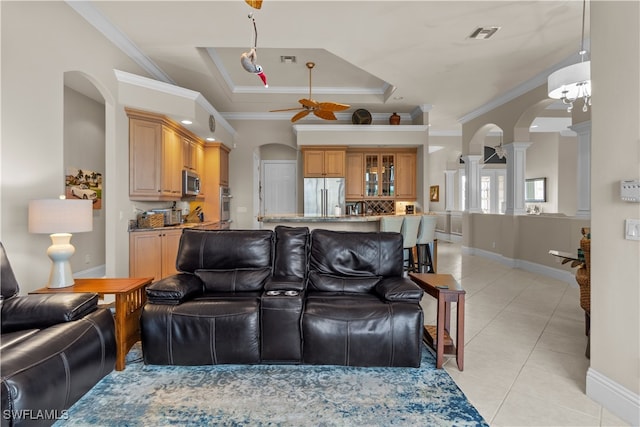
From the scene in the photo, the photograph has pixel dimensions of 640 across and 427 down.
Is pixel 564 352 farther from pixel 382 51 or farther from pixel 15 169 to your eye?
pixel 15 169

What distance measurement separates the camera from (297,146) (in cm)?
730

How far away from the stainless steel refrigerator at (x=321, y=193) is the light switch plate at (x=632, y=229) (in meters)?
5.39

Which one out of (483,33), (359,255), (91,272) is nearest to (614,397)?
(359,255)

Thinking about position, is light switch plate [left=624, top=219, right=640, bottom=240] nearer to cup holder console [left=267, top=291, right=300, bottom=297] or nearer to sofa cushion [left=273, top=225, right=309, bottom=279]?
cup holder console [left=267, top=291, right=300, bottom=297]

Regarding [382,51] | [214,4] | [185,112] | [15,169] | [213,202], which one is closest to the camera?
[15,169]

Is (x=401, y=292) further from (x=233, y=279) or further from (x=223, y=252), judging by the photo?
(x=223, y=252)

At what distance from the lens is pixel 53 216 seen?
2.42m

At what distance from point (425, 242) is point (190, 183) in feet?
A: 12.9

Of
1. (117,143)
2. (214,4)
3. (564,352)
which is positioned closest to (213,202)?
(117,143)

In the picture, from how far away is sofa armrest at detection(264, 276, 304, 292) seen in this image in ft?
8.70

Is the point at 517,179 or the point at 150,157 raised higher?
the point at 150,157

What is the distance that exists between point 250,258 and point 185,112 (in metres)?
2.98

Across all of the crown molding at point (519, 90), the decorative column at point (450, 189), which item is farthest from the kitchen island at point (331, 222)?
the decorative column at point (450, 189)

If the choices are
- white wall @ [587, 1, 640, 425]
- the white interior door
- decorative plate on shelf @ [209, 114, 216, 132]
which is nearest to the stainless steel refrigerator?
the white interior door
